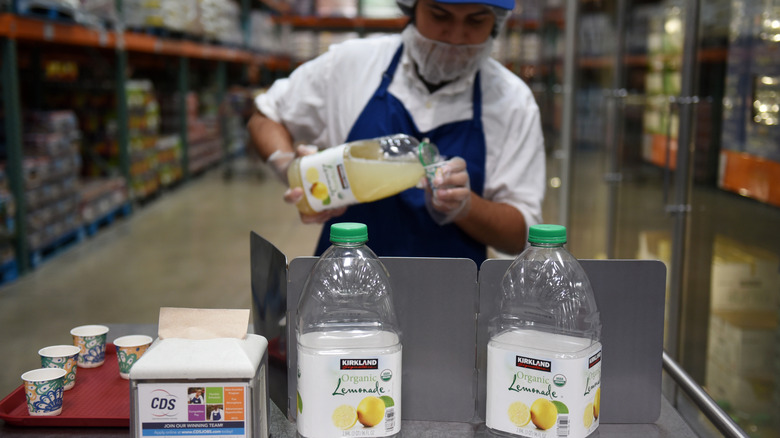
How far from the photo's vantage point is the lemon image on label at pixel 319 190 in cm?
161

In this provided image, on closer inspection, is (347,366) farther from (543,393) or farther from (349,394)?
(543,393)

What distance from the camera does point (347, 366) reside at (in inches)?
39.9

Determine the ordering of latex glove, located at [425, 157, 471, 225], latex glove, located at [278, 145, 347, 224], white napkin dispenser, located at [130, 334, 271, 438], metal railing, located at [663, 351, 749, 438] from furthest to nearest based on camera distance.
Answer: latex glove, located at [278, 145, 347, 224], latex glove, located at [425, 157, 471, 225], metal railing, located at [663, 351, 749, 438], white napkin dispenser, located at [130, 334, 271, 438]

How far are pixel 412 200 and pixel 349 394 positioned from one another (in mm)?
919

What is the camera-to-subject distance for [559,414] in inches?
40.3

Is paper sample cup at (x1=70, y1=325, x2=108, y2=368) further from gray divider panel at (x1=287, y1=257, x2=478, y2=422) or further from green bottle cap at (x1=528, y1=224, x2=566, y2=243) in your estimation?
green bottle cap at (x1=528, y1=224, x2=566, y2=243)

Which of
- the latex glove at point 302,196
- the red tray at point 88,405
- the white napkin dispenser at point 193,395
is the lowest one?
the red tray at point 88,405

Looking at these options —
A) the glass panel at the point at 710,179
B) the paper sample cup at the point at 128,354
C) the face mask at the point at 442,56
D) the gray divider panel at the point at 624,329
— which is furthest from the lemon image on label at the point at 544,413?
the glass panel at the point at 710,179

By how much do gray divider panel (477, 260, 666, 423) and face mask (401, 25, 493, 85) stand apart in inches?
31.2

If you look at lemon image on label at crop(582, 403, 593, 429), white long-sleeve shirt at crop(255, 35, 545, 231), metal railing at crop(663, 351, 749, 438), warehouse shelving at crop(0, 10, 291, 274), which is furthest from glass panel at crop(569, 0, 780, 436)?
warehouse shelving at crop(0, 10, 291, 274)

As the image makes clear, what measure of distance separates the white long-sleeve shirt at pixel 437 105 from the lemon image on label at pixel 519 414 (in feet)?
2.79

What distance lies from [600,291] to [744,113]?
1.78 metres

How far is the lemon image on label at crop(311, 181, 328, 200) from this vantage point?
1606 mm

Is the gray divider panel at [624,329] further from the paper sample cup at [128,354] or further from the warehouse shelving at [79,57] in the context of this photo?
the warehouse shelving at [79,57]
